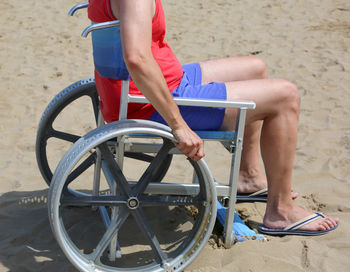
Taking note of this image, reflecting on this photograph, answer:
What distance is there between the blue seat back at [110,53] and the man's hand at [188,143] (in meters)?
0.29

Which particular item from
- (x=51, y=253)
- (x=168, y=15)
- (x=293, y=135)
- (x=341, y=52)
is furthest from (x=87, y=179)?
(x=168, y=15)

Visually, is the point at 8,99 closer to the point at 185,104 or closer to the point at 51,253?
the point at 51,253

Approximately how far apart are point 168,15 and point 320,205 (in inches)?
173

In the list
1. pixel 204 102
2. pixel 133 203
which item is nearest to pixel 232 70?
pixel 204 102

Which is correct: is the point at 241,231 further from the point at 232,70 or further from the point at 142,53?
the point at 142,53

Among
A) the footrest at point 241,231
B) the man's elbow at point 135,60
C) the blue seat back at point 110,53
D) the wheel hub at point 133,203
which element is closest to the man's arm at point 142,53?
the man's elbow at point 135,60

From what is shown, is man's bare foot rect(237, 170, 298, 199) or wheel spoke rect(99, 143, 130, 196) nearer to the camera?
wheel spoke rect(99, 143, 130, 196)

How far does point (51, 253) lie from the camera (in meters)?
2.30

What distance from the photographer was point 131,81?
6.73 feet

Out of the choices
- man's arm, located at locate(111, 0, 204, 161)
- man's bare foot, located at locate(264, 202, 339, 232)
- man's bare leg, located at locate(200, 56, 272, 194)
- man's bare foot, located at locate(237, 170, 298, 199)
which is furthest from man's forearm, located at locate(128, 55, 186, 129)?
man's bare foot, located at locate(237, 170, 298, 199)

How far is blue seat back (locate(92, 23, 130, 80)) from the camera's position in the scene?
1888 mm

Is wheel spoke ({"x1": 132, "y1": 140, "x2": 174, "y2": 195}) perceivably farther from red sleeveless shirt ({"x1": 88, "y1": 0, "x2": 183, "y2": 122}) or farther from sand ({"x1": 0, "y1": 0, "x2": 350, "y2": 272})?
sand ({"x1": 0, "y1": 0, "x2": 350, "y2": 272})

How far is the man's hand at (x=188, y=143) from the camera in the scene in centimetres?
187

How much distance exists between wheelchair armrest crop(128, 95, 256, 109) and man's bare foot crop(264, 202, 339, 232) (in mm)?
624
